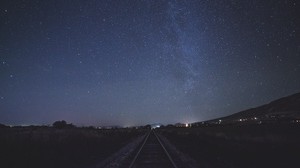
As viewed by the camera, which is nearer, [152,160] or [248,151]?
[152,160]

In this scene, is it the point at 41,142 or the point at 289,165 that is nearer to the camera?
the point at 289,165

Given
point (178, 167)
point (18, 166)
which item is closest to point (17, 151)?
point (18, 166)

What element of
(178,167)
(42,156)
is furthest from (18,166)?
(178,167)

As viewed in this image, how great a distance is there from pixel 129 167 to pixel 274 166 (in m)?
6.15

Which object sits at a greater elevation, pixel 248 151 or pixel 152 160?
pixel 248 151

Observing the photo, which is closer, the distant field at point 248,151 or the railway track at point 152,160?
the railway track at point 152,160

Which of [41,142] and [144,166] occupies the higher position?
[41,142]

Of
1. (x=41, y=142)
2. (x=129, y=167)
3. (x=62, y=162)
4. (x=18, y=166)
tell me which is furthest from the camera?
(x=41, y=142)

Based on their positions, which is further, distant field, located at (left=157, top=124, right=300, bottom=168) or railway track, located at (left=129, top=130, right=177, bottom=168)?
distant field, located at (left=157, top=124, right=300, bottom=168)

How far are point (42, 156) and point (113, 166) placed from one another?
425 cm

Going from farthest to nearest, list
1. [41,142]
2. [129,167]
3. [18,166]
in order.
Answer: [41,142], [129,167], [18,166]

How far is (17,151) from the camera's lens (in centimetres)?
1688

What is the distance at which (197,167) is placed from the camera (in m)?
14.2

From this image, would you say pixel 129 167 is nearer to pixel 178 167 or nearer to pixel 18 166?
pixel 178 167
